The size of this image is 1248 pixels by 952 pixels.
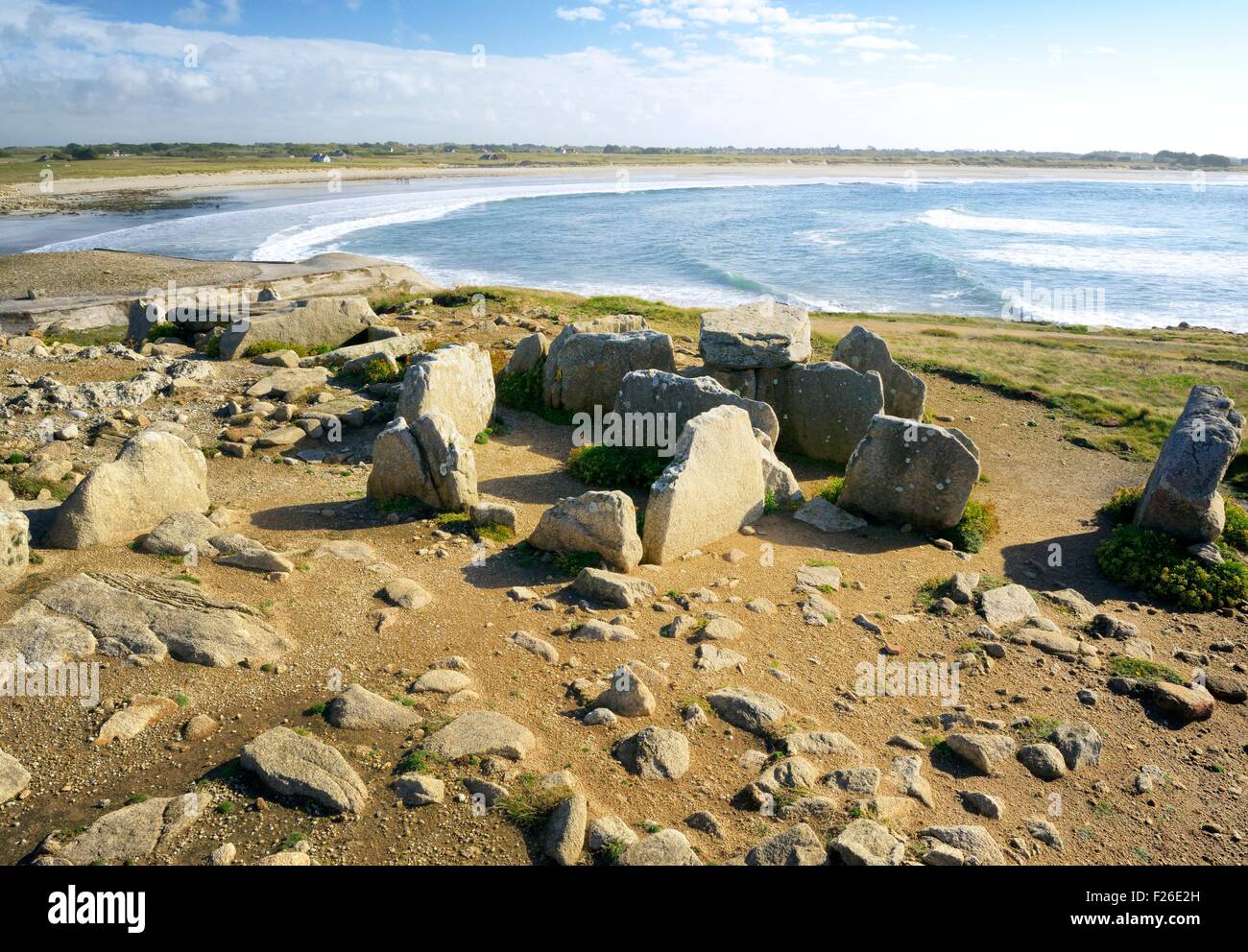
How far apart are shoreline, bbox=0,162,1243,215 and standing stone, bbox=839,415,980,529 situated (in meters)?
72.0

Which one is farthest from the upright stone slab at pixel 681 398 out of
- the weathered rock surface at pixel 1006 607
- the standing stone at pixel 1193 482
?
the standing stone at pixel 1193 482

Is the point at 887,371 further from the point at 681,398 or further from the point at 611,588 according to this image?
the point at 611,588

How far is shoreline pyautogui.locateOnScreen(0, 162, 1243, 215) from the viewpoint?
254 feet

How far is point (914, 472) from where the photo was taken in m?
12.9

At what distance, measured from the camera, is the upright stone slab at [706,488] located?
11.3 meters

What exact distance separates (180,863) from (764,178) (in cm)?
A: 14085

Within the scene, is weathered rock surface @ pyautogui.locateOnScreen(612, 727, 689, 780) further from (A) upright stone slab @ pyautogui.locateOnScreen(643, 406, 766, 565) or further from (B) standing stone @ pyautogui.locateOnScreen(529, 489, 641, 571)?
(A) upright stone slab @ pyautogui.locateOnScreen(643, 406, 766, 565)

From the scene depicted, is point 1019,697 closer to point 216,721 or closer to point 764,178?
point 216,721

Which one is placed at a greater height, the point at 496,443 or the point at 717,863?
the point at 496,443

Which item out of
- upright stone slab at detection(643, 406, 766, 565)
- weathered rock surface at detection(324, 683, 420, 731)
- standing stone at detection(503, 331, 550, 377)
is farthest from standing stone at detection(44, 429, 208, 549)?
standing stone at detection(503, 331, 550, 377)

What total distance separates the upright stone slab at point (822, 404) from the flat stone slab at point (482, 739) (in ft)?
33.6

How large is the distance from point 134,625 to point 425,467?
15.5ft

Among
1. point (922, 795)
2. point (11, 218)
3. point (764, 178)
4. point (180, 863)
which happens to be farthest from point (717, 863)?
point (764, 178)

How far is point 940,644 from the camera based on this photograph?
990cm
